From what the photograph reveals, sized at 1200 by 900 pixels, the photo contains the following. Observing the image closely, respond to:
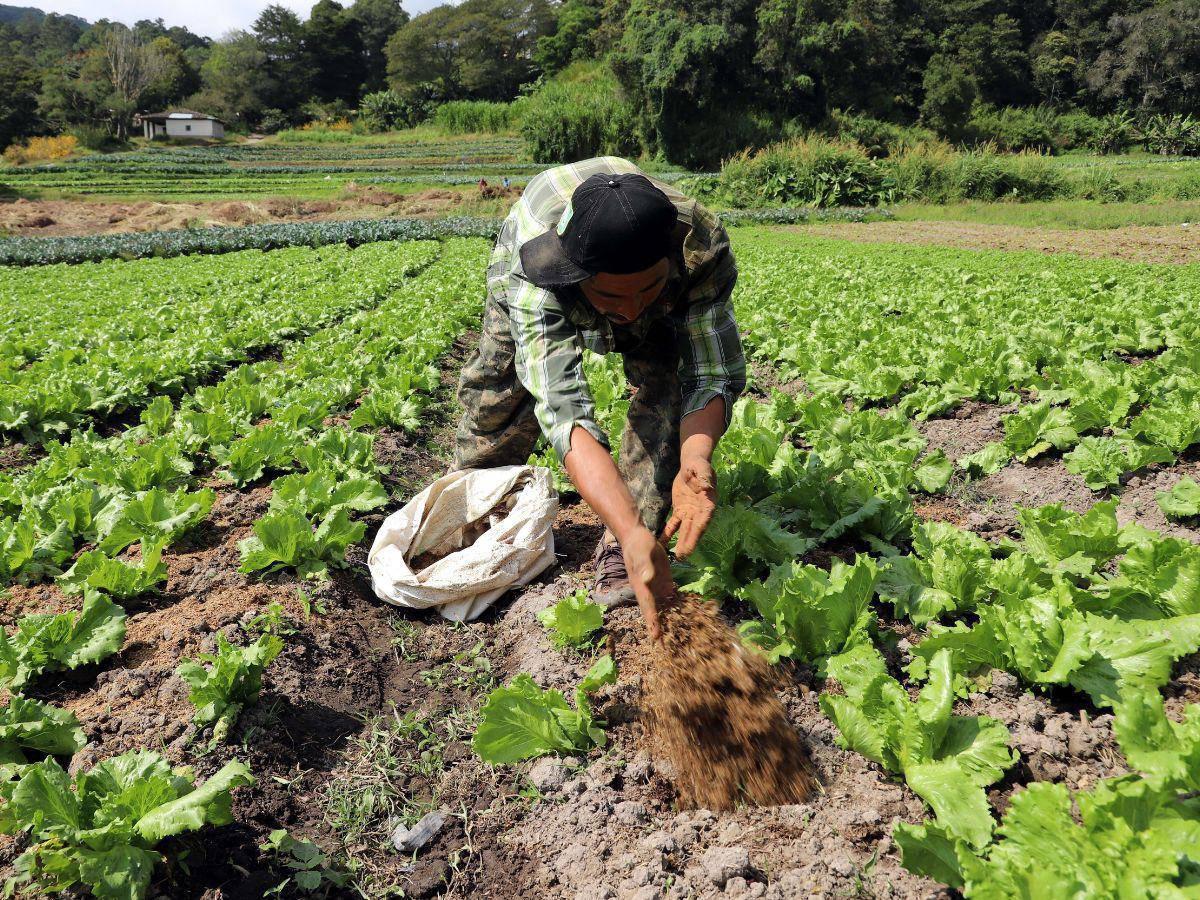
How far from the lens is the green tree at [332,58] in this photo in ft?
313

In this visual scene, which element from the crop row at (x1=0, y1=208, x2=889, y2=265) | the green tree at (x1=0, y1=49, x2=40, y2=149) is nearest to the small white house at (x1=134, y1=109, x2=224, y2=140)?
the green tree at (x1=0, y1=49, x2=40, y2=149)

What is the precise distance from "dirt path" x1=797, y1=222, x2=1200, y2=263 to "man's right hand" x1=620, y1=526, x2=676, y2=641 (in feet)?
56.8

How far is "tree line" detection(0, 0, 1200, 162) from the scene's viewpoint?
1923 inches

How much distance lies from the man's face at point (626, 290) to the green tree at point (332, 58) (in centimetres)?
10743

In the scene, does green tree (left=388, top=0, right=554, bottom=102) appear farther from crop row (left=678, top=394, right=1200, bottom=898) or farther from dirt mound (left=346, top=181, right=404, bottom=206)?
crop row (left=678, top=394, right=1200, bottom=898)

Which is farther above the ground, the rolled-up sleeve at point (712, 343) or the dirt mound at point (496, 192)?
the dirt mound at point (496, 192)

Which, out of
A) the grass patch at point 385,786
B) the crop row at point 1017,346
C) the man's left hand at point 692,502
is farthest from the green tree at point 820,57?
the grass patch at point 385,786

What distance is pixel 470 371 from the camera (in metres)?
4.06

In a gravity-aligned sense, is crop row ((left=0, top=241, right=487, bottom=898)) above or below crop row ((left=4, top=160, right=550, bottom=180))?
below

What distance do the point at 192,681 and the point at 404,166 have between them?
2356 inches

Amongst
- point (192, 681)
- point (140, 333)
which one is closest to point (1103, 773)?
point (192, 681)

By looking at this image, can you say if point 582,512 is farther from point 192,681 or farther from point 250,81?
point 250,81

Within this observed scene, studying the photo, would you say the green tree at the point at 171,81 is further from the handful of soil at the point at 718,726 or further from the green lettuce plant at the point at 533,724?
the handful of soil at the point at 718,726

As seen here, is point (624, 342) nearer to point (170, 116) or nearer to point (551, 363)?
point (551, 363)
